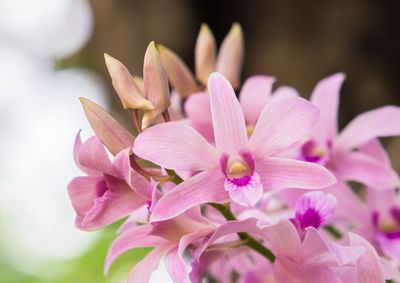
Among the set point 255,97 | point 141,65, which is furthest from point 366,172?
point 141,65

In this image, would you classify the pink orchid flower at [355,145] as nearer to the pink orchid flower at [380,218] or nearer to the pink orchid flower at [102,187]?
the pink orchid flower at [380,218]

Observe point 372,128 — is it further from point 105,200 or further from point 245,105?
point 105,200

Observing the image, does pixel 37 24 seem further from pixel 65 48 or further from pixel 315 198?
pixel 315 198

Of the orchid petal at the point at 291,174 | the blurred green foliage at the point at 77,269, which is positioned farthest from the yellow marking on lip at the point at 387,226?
the blurred green foliage at the point at 77,269

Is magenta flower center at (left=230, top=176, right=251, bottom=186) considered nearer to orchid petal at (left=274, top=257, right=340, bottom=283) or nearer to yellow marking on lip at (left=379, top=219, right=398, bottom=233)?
orchid petal at (left=274, top=257, right=340, bottom=283)

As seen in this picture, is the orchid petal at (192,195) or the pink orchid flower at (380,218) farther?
the pink orchid flower at (380,218)

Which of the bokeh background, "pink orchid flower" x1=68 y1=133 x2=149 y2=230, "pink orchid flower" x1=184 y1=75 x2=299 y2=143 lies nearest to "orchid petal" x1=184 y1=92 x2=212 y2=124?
"pink orchid flower" x1=184 y1=75 x2=299 y2=143
